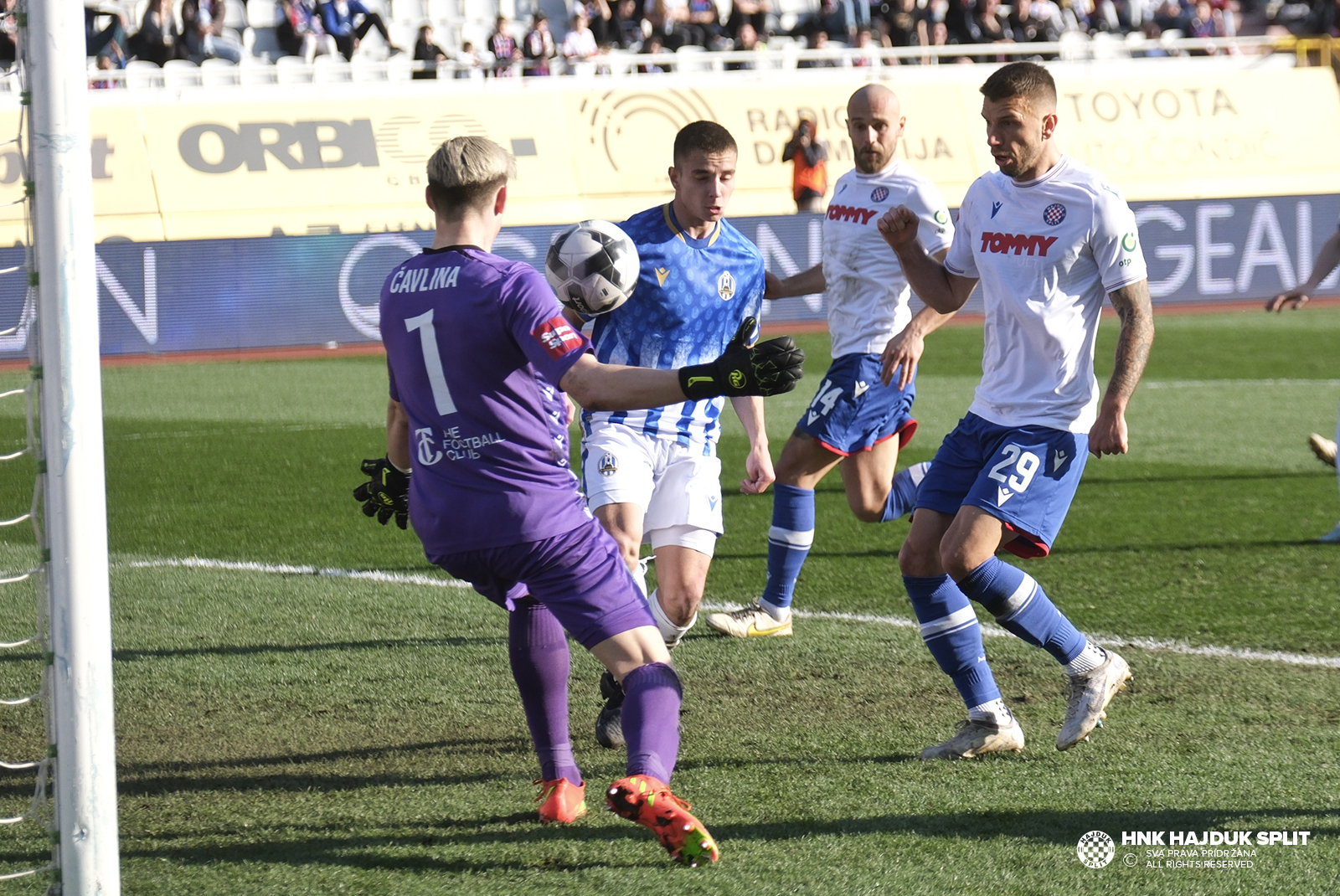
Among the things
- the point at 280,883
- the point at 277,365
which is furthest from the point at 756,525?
the point at 277,365

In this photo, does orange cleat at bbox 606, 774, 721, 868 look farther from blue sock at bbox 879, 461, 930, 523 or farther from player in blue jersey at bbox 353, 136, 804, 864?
blue sock at bbox 879, 461, 930, 523

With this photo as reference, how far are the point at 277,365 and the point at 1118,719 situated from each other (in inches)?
514

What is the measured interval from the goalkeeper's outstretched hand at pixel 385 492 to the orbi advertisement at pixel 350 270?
1166 cm

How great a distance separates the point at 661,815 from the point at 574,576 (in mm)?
603

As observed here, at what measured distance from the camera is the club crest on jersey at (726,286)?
5176mm

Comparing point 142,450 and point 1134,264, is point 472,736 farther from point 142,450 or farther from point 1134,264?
point 142,450

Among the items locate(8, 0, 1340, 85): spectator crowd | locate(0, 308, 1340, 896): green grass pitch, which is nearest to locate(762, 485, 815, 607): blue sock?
locate(0, 308, 1340, 896): green grass pitch

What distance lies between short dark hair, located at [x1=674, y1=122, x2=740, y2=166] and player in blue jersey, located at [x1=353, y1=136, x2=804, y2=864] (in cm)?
129

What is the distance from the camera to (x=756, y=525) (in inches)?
339

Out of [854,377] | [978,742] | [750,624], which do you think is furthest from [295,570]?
[978,742]

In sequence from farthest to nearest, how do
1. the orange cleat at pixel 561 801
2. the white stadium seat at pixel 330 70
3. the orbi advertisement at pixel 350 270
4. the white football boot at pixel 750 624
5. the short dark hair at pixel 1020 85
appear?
1. the white stadium seat at pixel 330 70
2. the orbi advertisement at pixel 350 270
3. the white football boot at pixel 750 624
4. the short dark hair at pixel 1020 85
5. the orange cleat at pixel 561 801

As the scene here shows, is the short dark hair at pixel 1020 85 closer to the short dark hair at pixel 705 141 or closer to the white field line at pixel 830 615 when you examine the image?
the short dark hair at pixel 705 141

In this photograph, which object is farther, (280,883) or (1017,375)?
(1017,375)

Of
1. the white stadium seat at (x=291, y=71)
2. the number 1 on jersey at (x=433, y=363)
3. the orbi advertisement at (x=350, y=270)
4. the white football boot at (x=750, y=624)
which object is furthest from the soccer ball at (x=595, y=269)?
the white stadium seat at (x=291, y=71)
